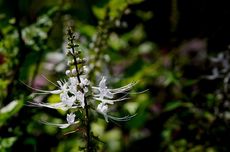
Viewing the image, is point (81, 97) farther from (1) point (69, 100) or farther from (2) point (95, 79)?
(2) point (95, 79)

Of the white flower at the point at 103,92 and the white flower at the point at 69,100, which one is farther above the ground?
the white flower at the point at 103,92

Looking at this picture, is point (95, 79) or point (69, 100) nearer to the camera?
point (69, 100)

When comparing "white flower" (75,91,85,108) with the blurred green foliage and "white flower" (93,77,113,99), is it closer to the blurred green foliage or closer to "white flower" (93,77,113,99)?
"white flower" (93,77,113,99)

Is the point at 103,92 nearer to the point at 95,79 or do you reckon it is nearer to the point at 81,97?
the point at 81,97

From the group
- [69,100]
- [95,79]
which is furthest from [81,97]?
[95,79]

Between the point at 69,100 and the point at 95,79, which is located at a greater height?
the point at 95,79

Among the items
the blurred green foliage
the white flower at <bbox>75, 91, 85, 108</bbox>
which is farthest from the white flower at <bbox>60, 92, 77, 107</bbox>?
the blurred green foliage

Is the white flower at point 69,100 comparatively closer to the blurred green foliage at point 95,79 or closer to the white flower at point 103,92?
the white flower at point 103,92

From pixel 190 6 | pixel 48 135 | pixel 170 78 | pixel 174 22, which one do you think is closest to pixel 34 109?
pixel 48 135

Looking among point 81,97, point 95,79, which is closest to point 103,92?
point 81,97

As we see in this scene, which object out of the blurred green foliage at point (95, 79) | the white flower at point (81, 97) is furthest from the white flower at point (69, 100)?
the blurred green foliage at point (95, 79)

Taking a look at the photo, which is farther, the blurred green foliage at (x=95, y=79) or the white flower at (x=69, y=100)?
the blurred green foliage at (x=95, y=79)

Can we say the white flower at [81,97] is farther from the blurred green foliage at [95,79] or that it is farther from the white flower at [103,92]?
the blurred green foliage at [95,79]

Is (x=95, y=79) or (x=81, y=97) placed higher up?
(x=95, y=79)
